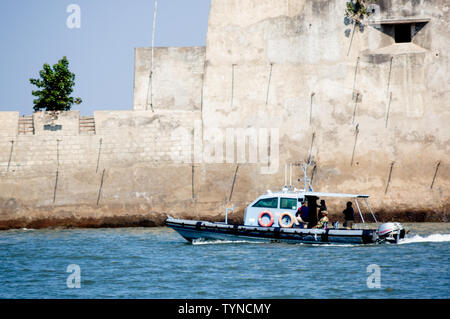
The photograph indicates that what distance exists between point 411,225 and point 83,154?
14.1m

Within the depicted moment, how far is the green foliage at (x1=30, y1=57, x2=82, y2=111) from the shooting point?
36469mm

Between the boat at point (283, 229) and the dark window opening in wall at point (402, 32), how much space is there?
12815 mm

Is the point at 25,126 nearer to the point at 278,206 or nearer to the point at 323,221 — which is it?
the point at 278,206

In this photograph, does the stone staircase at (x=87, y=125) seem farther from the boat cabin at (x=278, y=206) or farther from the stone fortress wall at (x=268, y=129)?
the boat cabin at (x=278, y=206)

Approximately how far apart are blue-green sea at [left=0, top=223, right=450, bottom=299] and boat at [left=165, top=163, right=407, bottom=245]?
0.29 metres

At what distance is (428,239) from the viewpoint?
25625mm

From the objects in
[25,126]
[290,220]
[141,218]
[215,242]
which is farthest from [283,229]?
[25,126]

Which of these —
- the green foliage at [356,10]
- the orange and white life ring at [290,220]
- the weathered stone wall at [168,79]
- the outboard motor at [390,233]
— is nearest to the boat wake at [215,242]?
the orange and white life ring at [290,220]

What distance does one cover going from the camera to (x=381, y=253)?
22359 millimetres

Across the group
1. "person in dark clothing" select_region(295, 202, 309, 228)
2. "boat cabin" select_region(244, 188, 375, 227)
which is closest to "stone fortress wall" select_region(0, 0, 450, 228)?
"boat cabin" select_region(244, 188, 375, 227)

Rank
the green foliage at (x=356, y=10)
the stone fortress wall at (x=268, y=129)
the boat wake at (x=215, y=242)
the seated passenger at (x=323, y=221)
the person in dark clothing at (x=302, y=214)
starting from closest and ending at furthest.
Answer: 1. the seated passenger at (x=323, y=221)
2. the person in dark clothing at (x=302, y=214)
3. the boat wake at (x=215, y=242)
4. the stone fortress wall at (x=268, y=129)
5. the green foliage at (x=356, y=10)

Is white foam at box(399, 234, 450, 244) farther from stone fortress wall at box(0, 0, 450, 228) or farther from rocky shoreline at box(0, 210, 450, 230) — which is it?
stone fortress wall at box(0, 0, 450, 228)

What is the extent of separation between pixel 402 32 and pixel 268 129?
25.8 ft

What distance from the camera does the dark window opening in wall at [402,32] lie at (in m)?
34.9
